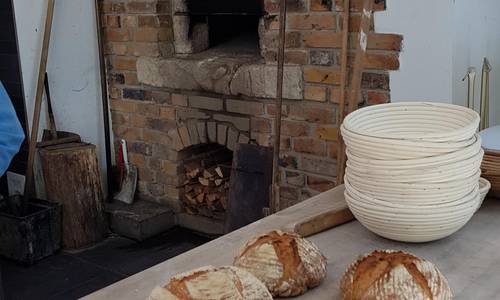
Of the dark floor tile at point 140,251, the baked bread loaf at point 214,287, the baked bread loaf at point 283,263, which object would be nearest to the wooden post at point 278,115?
the dark floor tile at point 140,251

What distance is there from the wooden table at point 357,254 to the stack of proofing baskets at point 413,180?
42 mm

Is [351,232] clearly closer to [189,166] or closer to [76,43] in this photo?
[189,166]

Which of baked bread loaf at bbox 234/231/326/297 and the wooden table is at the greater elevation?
baked bread loaf at bbox 234/231/326/297

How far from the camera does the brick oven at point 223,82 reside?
2670 mm

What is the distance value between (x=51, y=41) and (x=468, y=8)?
234 cm

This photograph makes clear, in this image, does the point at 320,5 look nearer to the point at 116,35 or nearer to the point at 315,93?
the point at 315,93

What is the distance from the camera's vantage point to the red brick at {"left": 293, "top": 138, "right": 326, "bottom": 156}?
2789mm

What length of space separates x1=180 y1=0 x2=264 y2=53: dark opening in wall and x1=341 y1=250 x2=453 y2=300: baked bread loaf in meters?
2.17

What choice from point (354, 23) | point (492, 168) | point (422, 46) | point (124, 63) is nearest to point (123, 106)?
point (124, 63)

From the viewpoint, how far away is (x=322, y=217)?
4.67 feet

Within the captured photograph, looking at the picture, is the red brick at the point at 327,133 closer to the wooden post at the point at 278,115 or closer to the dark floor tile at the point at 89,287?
the wooden post at the point at 278,115

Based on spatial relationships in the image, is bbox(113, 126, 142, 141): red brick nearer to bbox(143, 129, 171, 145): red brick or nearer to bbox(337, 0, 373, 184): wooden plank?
bbox(143, 129, 171, 145): red brick

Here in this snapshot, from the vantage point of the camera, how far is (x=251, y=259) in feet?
3.63

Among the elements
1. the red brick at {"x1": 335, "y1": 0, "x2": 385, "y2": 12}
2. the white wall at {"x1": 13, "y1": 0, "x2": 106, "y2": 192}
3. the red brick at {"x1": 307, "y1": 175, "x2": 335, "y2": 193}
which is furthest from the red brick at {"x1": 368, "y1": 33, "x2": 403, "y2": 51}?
the white wall at {"x1": 13, "y1": 0, "x2": 106, "y2": 192}
